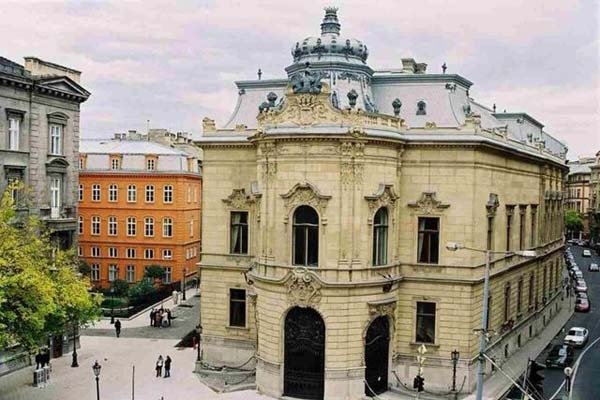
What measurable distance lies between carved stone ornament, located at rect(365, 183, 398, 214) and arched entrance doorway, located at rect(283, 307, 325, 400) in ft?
19.2

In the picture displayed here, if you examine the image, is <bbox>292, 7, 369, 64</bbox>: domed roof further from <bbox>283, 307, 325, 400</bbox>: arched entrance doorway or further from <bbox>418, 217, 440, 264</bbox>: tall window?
<bbox>283, 307, 325, 400</bbox>: arched entrance doorway

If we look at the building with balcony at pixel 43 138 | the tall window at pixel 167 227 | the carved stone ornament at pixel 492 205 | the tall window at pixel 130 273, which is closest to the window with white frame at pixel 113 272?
the tall window at pixel 130 273

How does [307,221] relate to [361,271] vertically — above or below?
above

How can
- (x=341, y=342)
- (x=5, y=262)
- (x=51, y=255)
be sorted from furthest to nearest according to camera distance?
(x=51, y=255) → (x=341, y=342) → (x=5, y=262)

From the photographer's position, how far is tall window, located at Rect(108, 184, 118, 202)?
7244 cm

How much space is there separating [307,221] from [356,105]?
7564 mm

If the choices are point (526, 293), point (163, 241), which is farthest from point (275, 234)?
point (163, 241)

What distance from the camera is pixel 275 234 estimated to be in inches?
1437

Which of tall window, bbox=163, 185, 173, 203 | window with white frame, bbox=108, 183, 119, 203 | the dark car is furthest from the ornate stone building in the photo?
window with white frame, bbox=108, 183, 119, 203

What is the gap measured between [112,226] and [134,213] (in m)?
2.60

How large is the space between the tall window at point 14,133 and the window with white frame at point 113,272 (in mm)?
32860

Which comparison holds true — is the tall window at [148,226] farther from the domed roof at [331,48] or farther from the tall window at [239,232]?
Answer: the domed roof at [331,48]

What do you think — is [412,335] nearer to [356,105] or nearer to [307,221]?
[307,221]

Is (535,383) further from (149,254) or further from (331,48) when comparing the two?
(149,254)
